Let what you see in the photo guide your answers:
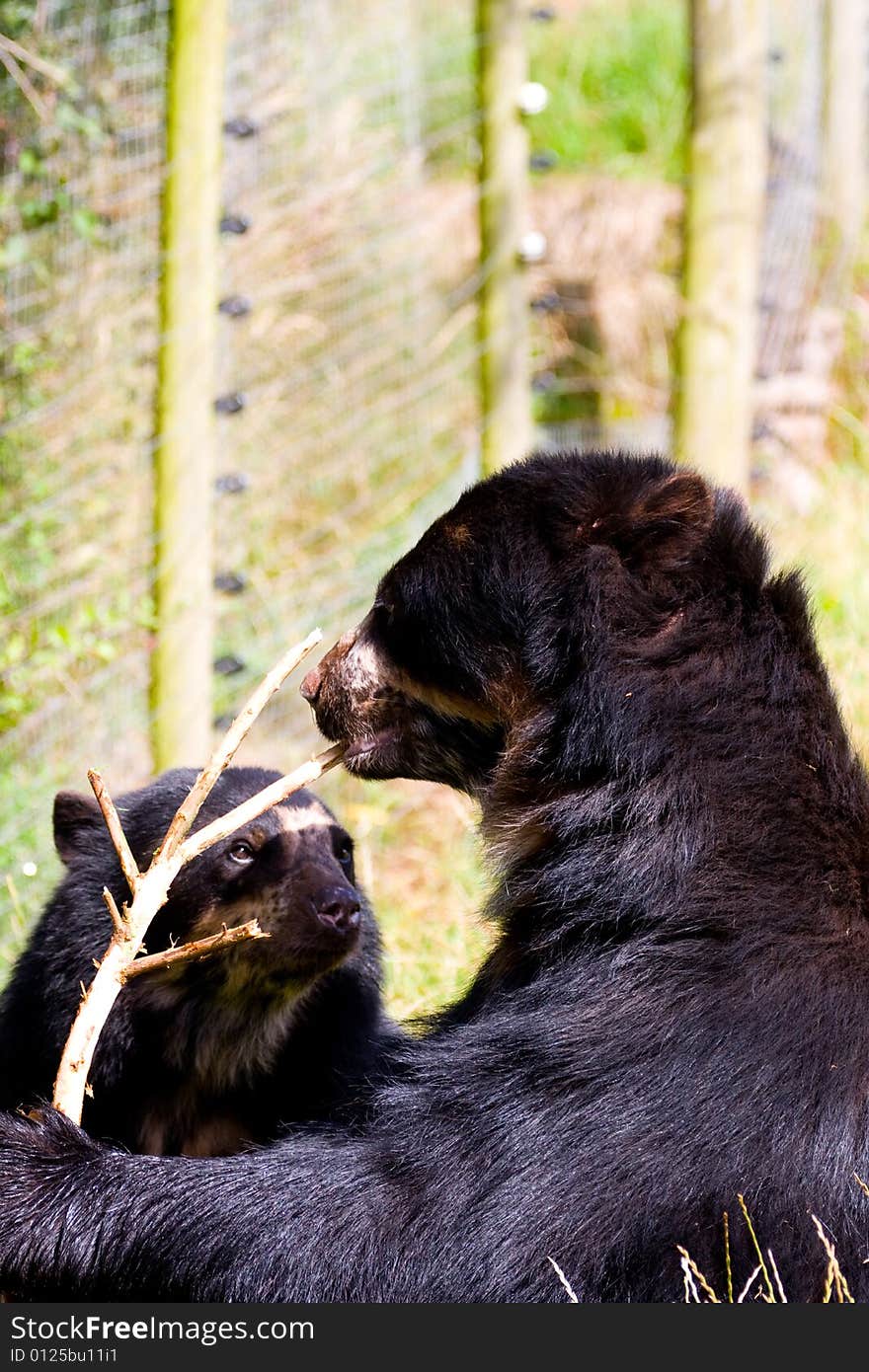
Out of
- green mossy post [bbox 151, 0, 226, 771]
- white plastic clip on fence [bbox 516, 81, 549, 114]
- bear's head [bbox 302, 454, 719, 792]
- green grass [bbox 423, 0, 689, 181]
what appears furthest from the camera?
green grass [bbox 423, 0, 689, 181]

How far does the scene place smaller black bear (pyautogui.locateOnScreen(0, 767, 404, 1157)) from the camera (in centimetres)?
435

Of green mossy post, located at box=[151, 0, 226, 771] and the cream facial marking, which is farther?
green mossy post, located at box=[151, 0, 226, 771]

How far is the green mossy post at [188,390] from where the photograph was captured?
19.0ft

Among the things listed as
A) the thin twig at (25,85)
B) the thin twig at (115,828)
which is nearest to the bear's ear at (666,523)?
the thin twig at (115,828)

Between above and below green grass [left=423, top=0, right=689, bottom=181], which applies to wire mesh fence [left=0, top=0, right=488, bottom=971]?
below

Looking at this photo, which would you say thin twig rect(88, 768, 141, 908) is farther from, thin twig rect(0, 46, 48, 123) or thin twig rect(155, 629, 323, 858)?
thin twig rect(0, 46, 48, 123)

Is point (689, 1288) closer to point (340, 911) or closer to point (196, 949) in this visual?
point (196, 949)

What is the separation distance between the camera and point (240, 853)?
4.51 m

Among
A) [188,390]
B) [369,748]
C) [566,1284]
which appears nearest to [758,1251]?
[566,1284]

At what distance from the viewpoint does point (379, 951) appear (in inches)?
190

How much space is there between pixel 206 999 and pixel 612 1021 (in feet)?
5.13

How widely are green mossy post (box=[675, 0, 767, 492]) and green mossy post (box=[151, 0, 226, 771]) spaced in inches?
103

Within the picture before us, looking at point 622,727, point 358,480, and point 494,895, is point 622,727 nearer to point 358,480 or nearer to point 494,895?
point 494,895

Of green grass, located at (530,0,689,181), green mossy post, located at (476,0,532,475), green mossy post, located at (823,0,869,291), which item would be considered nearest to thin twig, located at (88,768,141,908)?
green mossy post, located at (476,0,532,475)
